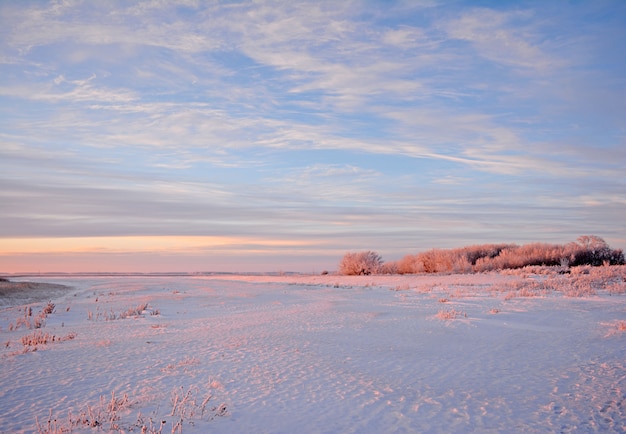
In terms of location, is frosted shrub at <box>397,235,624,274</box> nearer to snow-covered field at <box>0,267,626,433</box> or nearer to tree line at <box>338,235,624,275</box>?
tree line at <box>338,235,624,275</box>

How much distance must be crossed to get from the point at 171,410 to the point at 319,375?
8.05 ft

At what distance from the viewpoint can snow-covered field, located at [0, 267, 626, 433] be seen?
5391 mm

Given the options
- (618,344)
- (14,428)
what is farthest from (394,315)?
(14,428)

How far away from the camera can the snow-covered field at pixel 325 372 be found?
539cm

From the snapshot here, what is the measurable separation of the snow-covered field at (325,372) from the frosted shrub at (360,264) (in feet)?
86.7

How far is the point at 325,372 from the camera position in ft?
24.4

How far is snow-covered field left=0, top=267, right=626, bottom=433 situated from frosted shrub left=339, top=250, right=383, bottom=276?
2642 centimetres

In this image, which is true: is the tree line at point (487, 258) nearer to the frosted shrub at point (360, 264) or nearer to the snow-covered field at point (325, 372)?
the frosted shrub at point (360, 264)

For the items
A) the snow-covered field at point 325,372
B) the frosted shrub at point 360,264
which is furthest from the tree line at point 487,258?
the snow-covered field at point 325,372

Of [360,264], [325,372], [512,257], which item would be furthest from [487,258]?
[325,372]

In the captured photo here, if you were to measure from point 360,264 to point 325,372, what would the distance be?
3376 cm

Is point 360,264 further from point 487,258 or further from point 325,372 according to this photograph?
point 325,372

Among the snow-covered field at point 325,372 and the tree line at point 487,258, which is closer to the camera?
the snow-covered field at point 325,372

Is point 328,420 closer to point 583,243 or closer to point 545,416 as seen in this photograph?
point 545,416
